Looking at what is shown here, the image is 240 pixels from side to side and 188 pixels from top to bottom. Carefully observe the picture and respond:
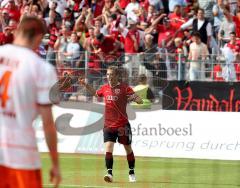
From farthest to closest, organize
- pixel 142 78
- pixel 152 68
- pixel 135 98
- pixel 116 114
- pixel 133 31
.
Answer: pixel 133 31 → pixel 152 68 → pixel 142 78 → pixel 116 114 → pixel 135 98

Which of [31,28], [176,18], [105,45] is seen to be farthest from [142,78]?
[31,28]

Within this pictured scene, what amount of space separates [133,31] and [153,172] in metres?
6.95

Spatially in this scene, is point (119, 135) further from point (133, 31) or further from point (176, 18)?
point (176, 18)

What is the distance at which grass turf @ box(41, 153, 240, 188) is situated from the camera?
14586mm

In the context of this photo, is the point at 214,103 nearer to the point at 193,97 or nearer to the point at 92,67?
the point at 193,97

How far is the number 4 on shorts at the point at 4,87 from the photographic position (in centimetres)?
704

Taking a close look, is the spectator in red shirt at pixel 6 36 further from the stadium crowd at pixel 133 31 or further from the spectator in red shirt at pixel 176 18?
the spectator in red shirt at pixel 176 18

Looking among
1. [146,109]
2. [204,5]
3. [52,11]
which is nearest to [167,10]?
[204,5]

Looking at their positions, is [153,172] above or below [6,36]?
below

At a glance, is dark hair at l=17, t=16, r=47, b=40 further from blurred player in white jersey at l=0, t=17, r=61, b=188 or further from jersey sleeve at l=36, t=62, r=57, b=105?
jersey sleeve at l=36, t=62, r=57, b=105

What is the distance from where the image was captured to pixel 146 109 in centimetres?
1909

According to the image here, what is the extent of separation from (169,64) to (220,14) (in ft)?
9.30

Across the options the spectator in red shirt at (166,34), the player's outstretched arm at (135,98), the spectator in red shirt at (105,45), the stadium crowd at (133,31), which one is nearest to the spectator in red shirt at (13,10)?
the stadium crowd at (133,31)

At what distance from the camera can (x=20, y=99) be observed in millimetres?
7008
